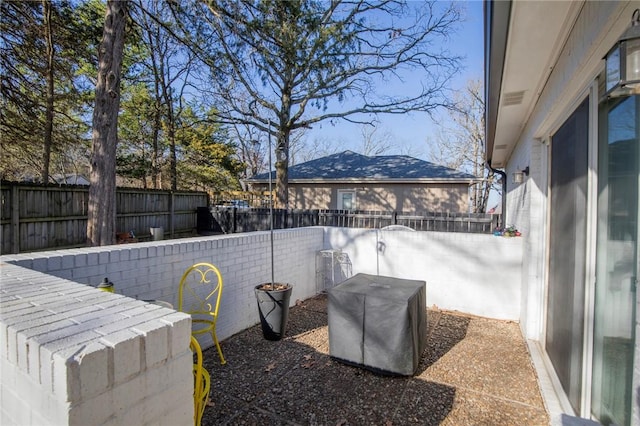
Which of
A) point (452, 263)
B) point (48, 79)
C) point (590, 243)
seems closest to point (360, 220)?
point (452, 263)

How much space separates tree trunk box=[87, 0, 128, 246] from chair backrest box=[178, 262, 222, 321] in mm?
2946

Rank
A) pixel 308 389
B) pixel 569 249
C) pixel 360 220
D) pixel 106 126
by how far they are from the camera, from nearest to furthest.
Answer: pixel 569 249
pixel 308 389
pixel 106 126
pixel 360 220

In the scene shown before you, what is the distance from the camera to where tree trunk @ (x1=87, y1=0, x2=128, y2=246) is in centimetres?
536

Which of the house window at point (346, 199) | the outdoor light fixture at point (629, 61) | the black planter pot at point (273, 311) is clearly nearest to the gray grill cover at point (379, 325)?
the black planter pot at point (273, 311)

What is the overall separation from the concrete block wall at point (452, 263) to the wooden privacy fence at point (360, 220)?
1.92m

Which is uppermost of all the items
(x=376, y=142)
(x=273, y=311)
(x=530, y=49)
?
(x=376, y=142)

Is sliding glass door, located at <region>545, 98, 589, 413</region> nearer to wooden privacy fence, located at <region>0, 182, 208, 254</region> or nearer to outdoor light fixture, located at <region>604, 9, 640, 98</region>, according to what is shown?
outdoor light fixture, located at <region>604, 9, 640, 98</region>

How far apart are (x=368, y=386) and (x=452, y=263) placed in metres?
2.85

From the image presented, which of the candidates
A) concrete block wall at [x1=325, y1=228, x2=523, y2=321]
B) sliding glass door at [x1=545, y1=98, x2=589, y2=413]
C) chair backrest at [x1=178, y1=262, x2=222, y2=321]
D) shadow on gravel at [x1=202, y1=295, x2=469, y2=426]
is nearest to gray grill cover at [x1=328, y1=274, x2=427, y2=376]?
shadow on gravel at [x1=202, y1=295, x2=469, y2=426]

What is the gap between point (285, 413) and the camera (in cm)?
258

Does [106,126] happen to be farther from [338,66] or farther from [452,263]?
→ [338,66]

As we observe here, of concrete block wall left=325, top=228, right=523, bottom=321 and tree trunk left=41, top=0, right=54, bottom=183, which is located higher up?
tree trunk left=41, top=0, right=54, bottom=183

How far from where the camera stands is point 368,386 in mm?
2965

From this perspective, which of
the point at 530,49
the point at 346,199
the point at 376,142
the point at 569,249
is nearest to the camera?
the point at 530,49
